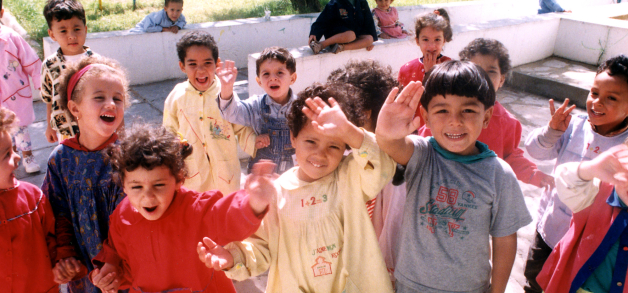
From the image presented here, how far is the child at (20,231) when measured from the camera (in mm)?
1807

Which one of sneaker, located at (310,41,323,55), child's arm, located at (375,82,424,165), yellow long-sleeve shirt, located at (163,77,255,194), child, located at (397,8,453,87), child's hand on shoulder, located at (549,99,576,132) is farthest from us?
sneaker, located at (310,41,323,55)

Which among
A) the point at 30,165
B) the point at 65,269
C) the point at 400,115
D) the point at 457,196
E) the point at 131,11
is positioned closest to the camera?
the point at 400,115

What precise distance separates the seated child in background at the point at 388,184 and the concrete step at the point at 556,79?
5003 millimetres

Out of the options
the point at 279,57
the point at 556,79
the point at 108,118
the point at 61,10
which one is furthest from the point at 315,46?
the point at 556,79

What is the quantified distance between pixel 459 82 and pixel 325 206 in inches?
26.8

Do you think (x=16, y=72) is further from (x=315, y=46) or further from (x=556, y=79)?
(x=556, y=79)

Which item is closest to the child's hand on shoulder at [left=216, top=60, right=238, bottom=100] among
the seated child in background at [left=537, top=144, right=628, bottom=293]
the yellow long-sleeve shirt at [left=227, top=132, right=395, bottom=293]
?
the yellow long-sleeve shirt at [left=227, top=132, right=395, bottom=293]

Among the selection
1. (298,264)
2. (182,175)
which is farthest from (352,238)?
(182,175)

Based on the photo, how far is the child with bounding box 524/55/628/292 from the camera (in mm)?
2078

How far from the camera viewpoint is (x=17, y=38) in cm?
373

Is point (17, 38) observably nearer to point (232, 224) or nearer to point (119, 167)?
point (119, 167)

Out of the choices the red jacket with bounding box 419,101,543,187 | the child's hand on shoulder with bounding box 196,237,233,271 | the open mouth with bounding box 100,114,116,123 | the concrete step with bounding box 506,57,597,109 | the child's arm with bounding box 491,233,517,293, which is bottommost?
the concrete step with bounding box 506,57,597,109

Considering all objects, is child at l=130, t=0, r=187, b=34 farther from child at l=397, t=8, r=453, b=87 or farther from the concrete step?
the concrete step

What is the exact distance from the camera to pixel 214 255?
5.23 ft
